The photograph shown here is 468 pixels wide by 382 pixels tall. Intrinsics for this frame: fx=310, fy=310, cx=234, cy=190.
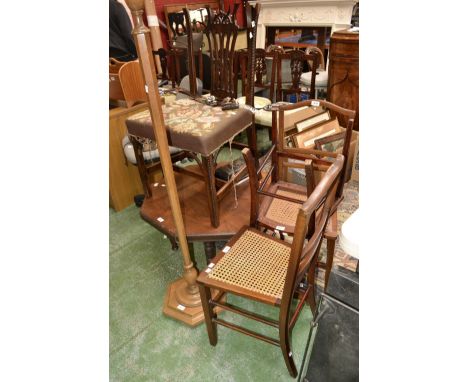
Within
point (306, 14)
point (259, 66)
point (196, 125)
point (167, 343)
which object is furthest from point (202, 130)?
point (306, 14)

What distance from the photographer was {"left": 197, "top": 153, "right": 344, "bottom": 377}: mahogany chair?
99 centimetres

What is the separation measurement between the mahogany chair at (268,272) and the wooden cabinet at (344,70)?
A: 1815mm

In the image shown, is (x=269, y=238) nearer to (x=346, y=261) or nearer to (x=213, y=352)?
(x=213, y=352)

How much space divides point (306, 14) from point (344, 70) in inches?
Result: 79.2

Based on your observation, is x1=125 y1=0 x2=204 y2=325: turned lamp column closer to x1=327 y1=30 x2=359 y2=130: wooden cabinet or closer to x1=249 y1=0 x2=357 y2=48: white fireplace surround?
x1=327 y1=30 x2=359 y2=130: wooden cabinet

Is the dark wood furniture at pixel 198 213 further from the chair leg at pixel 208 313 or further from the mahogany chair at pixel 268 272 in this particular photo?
the chair leg at pixel 208 313

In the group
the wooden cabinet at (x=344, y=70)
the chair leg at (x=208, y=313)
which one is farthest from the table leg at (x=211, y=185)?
Answer: the wooden cabinet at (x=344, y=70)

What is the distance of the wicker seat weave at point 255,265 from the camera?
3.74 ft

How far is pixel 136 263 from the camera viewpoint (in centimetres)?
194

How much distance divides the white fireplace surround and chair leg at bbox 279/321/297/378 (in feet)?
12.8

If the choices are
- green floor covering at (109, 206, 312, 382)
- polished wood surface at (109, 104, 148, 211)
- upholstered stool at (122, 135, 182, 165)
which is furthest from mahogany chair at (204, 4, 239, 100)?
green floor covering at (109, 206, 312, 382)

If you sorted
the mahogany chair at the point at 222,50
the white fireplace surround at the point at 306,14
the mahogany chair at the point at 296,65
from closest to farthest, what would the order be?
the mahogany chair at the point at 222,50, the mahogany chair at the point at 296,65, the white fireplace surround at the point at 306,14

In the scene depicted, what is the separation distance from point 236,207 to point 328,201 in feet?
2.37
